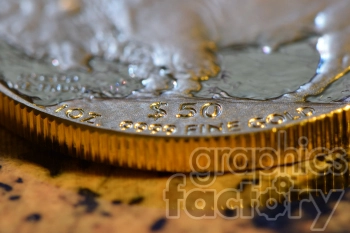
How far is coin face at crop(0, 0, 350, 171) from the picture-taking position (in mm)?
576

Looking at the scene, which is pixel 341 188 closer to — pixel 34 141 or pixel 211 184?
pixel 211 184

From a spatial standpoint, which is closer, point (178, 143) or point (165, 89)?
point (178, 143)

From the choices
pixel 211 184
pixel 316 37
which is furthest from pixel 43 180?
pixel 316 37

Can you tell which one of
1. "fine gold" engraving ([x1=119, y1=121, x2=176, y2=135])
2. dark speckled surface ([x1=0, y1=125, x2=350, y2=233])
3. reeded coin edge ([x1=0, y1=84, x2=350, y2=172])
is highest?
"fine gold" engraving ([x1=119, y1=121, x2=176, y2=135])

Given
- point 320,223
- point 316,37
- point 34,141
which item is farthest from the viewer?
point 316,37

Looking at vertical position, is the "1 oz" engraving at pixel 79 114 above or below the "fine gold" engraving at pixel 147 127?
above

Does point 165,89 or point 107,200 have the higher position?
point 165,89

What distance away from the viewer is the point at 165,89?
68 centimetres

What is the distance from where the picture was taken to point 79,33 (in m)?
0.83

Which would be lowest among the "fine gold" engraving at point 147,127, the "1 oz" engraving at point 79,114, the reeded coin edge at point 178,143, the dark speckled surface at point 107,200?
the dark speckled surface at point 107,200

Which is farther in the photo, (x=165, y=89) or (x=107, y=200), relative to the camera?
(x=165, y=89)

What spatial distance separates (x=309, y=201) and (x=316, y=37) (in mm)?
319

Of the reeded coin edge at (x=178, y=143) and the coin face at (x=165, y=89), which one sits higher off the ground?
the coin face at (x=165, y=89)

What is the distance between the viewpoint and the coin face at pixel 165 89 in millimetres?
576
